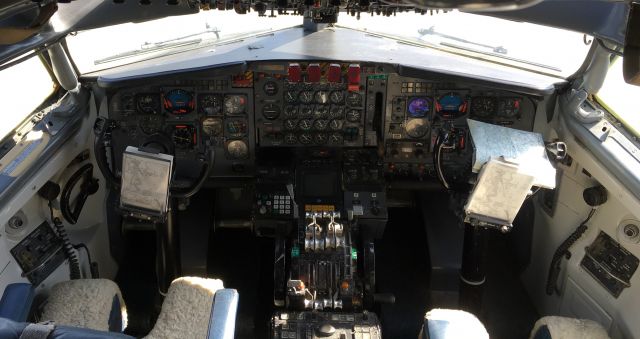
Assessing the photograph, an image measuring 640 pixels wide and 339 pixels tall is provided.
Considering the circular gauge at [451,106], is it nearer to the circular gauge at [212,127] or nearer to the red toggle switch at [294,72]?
the red toggle switch at [294,72]

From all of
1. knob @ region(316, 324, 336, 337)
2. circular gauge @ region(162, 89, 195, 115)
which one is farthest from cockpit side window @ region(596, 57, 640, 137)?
circular gauge @ region(162, 89, 195, 115)

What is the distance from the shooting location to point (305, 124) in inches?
166

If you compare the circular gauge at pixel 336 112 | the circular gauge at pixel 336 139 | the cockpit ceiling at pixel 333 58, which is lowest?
the circular gauge at pixel 336 139

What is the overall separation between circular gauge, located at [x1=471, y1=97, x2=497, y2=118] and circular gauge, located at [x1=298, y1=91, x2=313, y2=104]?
1102 millimetres

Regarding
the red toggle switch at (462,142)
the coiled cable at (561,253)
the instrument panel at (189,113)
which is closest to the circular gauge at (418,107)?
the red toggle switch at (462,142)

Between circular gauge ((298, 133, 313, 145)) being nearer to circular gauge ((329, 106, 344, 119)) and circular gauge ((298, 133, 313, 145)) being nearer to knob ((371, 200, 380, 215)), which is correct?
circular gauge ((329, 106, 344, 119))

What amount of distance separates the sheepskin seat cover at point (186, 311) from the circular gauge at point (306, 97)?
1.44 m

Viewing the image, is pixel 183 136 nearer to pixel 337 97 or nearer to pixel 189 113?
pixel 189 113

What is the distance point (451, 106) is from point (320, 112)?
90cm

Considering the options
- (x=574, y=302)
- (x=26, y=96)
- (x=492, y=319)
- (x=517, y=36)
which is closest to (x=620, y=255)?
(x=574, y=302)

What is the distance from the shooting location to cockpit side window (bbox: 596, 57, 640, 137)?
11.2 ft

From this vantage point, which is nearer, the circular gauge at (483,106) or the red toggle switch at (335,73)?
the red toggle switch at (335,73)

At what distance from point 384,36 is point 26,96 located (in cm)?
242

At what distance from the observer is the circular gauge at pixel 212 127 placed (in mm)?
4137
